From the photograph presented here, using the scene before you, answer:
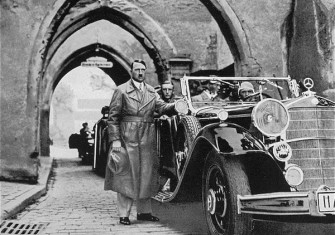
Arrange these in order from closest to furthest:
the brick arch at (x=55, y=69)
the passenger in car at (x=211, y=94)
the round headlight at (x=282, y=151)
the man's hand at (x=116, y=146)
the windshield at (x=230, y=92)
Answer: the round headlight at (x=282, y=151)
the man's hand at (x=116, y=146)
the windshield at (x=230, y=92)
the passenger in car at (x=211, y=94)
the brick arch at (x=55, y=69)

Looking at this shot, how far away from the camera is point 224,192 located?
3.51 m

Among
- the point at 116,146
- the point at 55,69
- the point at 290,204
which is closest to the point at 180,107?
the point at 116,146

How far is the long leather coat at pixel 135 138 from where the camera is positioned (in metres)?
4.70

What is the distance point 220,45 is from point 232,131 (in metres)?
12.2

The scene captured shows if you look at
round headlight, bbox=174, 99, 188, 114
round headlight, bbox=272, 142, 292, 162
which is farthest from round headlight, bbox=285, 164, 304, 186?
round headlight, bbox=174, 99, 188, 114

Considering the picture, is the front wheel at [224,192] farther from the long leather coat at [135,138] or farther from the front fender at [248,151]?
the long leather coat at [135,138]

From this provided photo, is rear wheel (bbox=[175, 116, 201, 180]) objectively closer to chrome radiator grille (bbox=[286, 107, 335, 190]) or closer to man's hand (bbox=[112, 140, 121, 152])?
man's hand (bbox=[112, 140, 121, 152])

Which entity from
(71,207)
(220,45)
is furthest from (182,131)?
(220,45)

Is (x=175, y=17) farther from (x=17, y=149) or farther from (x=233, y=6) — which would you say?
(x=17, y=149)

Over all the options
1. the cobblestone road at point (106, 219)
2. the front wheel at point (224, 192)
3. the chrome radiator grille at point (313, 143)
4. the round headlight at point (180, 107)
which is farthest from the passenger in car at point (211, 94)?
the chrome radiator grille at point (313, 143)

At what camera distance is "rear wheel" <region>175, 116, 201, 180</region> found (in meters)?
4.33

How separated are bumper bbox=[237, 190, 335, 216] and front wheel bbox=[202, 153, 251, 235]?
0.65 ft

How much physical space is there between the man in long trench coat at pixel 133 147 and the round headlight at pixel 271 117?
1407 mm

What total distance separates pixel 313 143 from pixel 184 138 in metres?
1.45
